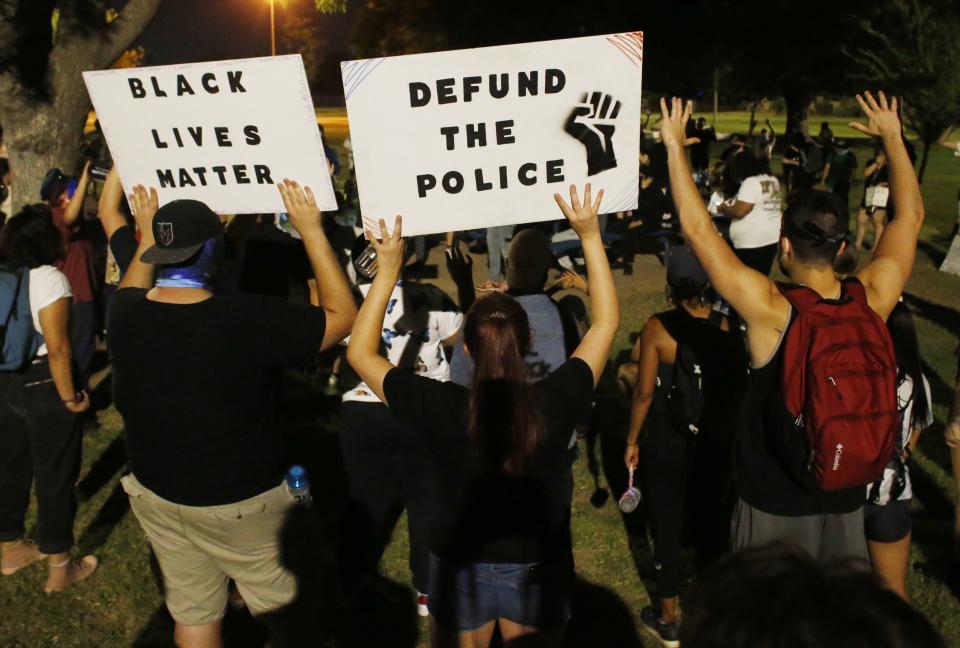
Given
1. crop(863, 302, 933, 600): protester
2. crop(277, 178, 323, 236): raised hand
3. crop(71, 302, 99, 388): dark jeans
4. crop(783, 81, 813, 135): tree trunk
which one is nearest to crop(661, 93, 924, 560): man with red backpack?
crop(863, 302, 933, 600): protester

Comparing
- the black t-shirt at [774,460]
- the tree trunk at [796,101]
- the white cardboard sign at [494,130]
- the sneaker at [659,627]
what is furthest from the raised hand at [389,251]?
the tree trunk at [796,101]

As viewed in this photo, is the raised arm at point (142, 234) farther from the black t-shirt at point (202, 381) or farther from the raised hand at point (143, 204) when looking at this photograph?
the black t-shirt at point (202, 381)

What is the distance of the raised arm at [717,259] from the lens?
9.96 feet

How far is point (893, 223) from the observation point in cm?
364

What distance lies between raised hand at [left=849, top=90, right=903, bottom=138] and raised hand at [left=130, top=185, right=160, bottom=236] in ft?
9.72

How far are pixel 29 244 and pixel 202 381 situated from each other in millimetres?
2101

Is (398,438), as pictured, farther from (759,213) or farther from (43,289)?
(759,213)

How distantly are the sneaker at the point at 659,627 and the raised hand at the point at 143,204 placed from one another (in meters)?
3.12

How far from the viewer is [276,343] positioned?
315cm

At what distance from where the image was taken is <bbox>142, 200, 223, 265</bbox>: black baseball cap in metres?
3.11

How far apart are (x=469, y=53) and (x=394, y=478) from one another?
2267mm

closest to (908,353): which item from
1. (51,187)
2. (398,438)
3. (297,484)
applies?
(398,438)

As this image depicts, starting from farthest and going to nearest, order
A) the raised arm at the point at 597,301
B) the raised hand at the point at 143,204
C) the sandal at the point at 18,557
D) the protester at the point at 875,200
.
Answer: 1. the protester at the point at 875,200
2. the sandal at the point at 18,557
3. the raised hand at the point at 143,204
4. the raised arm at the point at 597,301

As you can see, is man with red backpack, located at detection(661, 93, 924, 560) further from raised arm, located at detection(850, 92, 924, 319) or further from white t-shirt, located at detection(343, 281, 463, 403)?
white t-shirt, located at detection(343, 281, 463, 403)
